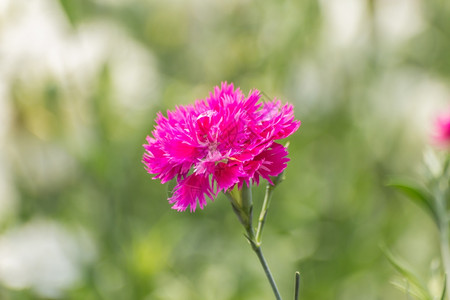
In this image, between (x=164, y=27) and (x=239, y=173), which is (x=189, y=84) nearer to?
(x=164, y=27)

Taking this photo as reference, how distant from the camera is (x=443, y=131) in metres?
0.73

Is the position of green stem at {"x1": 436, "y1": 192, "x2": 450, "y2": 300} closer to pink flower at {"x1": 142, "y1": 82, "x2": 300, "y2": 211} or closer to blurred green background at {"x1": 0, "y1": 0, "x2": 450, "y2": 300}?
pink flower at {"x1": 142, "y1": 82, "x2": 300, "y2": 211}

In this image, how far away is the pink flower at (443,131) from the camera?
2.37 feet

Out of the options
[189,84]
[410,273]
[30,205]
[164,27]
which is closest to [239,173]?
[410,273]

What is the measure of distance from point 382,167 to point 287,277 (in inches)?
16.0

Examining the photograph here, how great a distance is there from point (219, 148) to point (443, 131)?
440 millimetres

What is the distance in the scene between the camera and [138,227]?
1338 mm

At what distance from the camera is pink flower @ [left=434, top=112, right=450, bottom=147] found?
2.37 feet

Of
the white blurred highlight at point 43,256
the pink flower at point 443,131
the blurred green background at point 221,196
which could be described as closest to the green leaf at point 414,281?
the pink flower at point 443,131

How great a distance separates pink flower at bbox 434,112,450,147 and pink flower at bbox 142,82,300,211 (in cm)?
38

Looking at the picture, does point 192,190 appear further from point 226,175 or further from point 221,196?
point 221,196

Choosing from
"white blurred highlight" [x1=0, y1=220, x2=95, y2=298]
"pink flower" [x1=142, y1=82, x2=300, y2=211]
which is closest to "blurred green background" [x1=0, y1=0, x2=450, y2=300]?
"white blurred highlight" [x1=0, y1=220, x2=95, y2=298]

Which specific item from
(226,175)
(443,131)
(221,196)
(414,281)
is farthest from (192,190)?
(221,196)

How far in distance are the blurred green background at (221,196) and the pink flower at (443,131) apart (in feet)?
1.49
